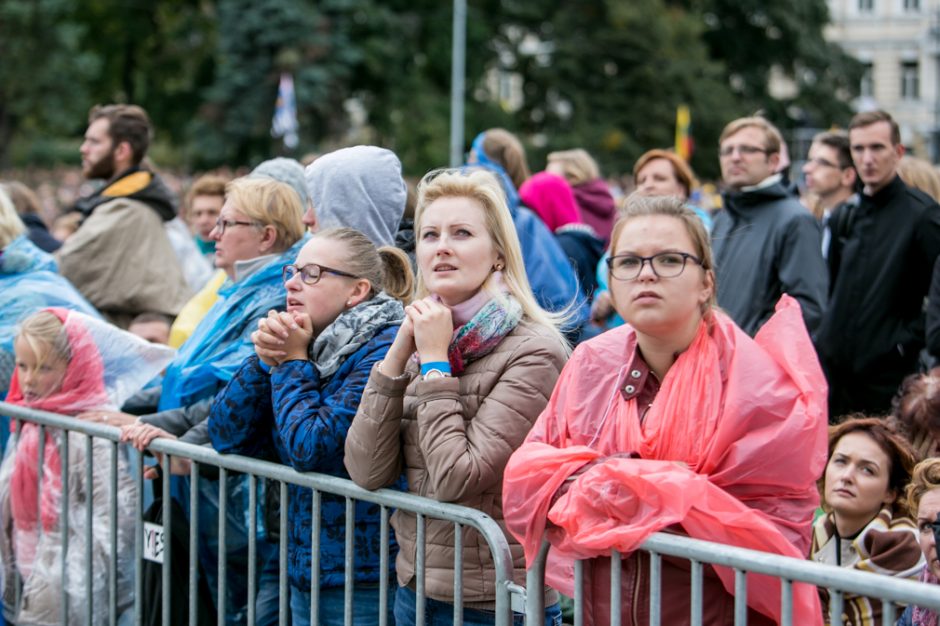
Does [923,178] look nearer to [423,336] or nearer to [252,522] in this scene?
[423,336]

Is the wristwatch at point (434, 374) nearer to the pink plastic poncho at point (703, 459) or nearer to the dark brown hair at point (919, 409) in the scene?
the pink plastic poncho at point (703, 459)

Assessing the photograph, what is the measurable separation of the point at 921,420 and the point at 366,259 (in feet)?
6.58

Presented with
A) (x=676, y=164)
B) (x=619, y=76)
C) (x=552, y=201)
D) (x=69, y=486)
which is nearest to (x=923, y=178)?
(x=676, y=164)

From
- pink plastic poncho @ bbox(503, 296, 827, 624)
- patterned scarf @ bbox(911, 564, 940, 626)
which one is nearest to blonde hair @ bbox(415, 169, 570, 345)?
pink plastic poncho @ bbox(503, 296, 827, 624)

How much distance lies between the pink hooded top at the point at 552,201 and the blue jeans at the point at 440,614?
429cm

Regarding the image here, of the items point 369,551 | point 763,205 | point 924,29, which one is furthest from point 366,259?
point 924,29

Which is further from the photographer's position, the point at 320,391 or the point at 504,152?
the point at 504,152

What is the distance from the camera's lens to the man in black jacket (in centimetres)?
595

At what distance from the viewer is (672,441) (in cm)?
296

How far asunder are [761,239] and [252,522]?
307 centimetres

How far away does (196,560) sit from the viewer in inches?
167

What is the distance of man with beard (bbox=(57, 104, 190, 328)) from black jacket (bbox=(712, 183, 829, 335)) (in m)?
3.01

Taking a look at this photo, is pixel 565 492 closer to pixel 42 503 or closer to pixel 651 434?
pixel 651 434

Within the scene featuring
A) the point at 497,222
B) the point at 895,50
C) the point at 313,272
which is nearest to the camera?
the point at 497,222
